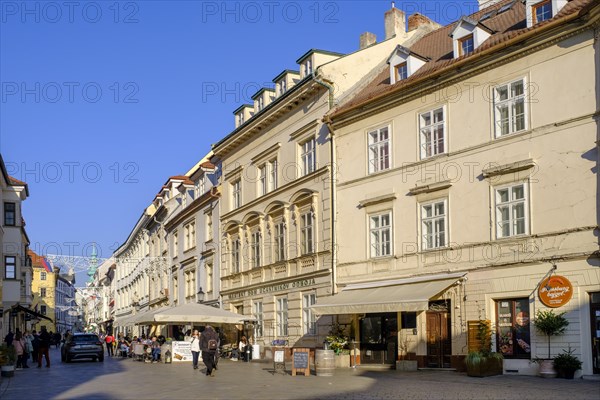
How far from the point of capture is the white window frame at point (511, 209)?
929 inches

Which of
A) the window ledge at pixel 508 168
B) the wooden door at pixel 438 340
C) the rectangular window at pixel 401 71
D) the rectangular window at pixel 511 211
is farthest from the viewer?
the rectangular window at pixel 401 71

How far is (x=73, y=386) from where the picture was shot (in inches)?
891

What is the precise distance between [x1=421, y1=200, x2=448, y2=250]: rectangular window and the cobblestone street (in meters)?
4.33

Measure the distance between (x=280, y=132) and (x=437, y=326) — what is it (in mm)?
14758

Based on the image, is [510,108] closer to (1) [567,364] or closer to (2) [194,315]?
(1) [567,364]

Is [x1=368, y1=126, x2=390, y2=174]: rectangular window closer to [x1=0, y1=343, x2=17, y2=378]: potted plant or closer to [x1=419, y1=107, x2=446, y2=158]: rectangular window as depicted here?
[x1=419, y1=107, x2=446, y2=158]: rectangular window

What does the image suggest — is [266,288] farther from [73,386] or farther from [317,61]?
[73,386]

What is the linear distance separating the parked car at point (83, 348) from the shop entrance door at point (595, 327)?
86.7 feet

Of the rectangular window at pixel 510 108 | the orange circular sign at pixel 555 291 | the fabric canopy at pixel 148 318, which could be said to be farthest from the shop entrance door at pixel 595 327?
the fabric canopy at pixel 148 318

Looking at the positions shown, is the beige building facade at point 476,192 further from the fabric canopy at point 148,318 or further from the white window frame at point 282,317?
the fabric canopy at point 148,318

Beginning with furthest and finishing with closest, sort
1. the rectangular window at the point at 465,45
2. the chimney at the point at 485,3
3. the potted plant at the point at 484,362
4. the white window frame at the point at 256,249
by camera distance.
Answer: the white window frame at the point at 256,249 < the chimney at the point at 485,3 < the rectangular window at the point at 465,45 < the potted plant at the point at 484,362

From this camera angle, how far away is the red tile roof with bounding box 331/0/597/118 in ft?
80.6

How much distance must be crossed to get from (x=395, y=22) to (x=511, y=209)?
583 inches

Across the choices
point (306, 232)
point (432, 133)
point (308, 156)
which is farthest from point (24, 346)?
point (432, 133)
